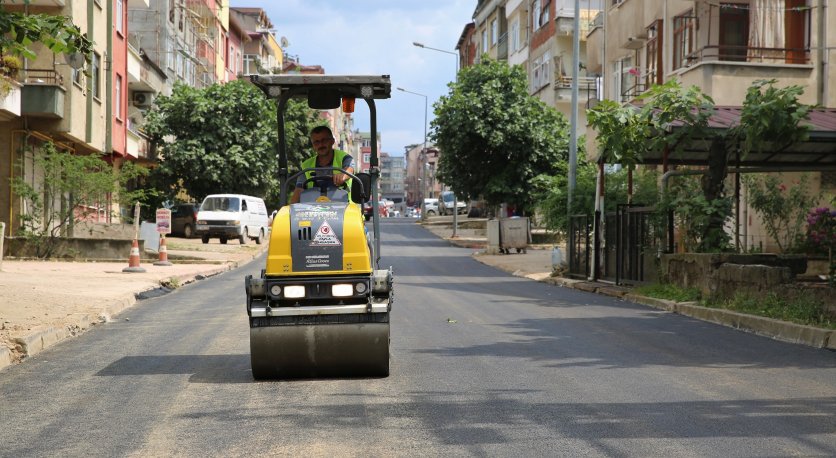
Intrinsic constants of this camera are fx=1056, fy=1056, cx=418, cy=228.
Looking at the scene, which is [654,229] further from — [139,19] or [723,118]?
[139,19]

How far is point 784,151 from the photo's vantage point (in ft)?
65.9

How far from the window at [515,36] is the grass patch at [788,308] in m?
50.3

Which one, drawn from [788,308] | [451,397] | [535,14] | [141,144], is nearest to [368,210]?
[451,397]

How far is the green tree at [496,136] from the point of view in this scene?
46281mm

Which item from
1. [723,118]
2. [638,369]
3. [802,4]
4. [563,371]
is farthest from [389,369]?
[802,4]

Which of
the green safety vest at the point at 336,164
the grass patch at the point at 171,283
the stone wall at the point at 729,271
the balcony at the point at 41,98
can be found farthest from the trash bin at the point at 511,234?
the green safety vest at the point at 336,164

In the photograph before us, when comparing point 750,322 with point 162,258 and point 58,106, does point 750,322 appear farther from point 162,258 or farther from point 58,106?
point 58,106

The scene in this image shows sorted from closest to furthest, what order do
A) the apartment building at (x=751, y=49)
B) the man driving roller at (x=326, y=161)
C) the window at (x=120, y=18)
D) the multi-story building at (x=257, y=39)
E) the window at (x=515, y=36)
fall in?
the man driving roller at (x=326, y=161)
the apartment building at (x=751, y=49)
the window at (x=120, y=18)
the window at (x=515, y=36)
the multi-story building at (x=257, y=39)

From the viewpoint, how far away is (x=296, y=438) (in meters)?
6.57

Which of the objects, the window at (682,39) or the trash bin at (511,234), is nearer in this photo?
the window at (682,39)

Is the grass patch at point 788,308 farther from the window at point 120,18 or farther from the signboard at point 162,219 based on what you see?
the window at point 120,18

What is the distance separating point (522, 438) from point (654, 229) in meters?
14.5

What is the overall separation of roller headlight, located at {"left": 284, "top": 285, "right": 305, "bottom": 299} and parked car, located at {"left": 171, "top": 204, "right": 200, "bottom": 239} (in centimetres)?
3851

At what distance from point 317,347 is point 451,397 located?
1.41m
